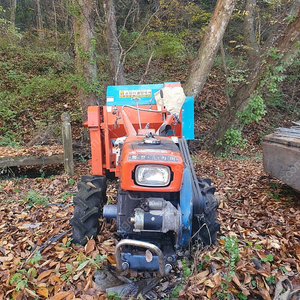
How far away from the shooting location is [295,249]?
307 cm

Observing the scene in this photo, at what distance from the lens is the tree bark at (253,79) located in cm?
716

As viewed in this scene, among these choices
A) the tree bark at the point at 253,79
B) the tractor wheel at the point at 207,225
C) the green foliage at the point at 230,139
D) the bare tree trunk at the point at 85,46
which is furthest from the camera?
the green foliage at the point at 230,139

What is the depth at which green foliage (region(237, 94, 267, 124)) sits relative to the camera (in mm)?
7609

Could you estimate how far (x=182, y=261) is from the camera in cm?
292

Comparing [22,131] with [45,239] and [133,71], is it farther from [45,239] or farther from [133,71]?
[45,239]

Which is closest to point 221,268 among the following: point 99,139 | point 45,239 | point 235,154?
point 45,239

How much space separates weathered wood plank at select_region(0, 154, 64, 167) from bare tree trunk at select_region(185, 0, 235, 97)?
387 centimetres

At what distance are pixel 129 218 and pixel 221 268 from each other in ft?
3.32

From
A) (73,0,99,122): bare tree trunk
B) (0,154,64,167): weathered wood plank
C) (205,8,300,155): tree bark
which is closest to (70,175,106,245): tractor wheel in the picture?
(0,154,64,167): weathered wood plank

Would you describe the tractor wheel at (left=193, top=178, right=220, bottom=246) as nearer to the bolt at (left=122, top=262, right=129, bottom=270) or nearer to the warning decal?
the bolt at (left=122, top=262, right=129, bottom=270)

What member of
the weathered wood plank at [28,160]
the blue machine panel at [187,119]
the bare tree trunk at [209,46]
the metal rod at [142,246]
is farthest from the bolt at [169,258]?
the bare tree trunk at [209,46]

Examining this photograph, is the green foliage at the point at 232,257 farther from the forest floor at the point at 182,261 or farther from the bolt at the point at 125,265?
the bolt at the point at 125,265

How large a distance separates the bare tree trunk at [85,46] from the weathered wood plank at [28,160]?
6.16 ft

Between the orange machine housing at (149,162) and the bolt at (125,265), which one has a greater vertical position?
the orange machine housing at (149,162)
